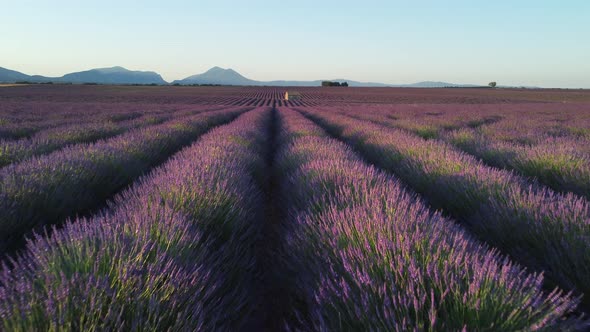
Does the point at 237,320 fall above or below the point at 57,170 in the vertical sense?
below

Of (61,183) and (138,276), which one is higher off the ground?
(138,276)

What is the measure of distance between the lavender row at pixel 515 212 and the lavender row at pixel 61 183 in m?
3.51

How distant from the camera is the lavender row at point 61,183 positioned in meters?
2.61

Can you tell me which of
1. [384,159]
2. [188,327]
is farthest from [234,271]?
[384,159]

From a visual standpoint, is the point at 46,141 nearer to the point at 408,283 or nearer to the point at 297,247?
the point at 297,247

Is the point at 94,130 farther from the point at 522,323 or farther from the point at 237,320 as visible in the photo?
the point at 522,323

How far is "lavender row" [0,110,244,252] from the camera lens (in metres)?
2.61

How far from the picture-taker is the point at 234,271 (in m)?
2.07

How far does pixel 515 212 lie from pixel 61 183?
3879 mm

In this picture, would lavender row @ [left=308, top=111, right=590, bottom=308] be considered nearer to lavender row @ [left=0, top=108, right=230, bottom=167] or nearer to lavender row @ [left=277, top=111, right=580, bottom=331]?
lavender row @ [left=277, top=111, right=580, bottom=331]

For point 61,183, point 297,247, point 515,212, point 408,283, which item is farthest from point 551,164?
point 61,183

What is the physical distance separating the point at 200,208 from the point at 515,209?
7.60ft

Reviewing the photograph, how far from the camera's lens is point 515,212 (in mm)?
2623

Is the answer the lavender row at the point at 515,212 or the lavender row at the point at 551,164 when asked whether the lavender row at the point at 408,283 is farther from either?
the lavender row at the point at 551,164
